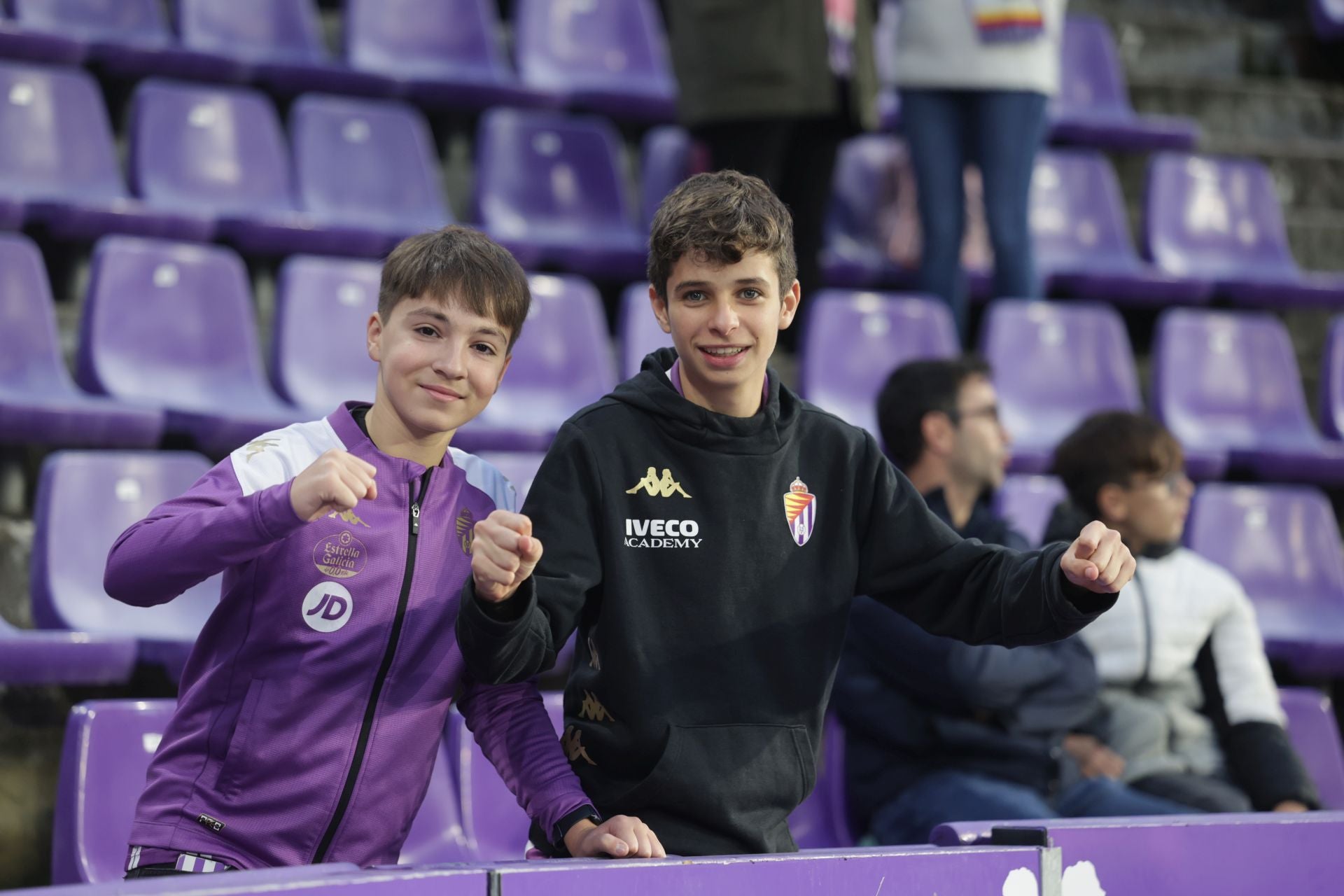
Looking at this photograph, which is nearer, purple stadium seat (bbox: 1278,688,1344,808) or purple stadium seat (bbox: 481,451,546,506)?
purple stadium seat (bbox: 1278,688,1344,808)

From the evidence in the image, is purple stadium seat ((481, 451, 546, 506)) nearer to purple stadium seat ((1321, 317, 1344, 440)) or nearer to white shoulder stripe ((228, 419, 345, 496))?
white shoulder stripe ((228, 419, 345, 496))

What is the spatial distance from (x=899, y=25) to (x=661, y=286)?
3213mm

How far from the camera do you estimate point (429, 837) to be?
282 cm

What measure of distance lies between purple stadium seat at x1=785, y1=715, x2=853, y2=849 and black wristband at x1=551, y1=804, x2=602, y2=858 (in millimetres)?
1241

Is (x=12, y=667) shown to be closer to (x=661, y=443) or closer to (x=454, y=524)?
(x=454, y=524)

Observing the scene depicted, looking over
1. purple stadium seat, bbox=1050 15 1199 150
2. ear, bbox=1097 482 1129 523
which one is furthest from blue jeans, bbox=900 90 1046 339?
ear, bbox=1097 482 1129 523

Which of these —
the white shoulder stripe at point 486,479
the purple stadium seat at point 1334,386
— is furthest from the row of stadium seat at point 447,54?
the white shoulder stripe at point 486,479

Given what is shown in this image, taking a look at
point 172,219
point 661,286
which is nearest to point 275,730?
point 661,286

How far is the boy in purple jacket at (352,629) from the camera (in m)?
2.01

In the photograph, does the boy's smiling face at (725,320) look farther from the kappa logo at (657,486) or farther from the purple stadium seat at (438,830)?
the purple stadium seat at (438,830)

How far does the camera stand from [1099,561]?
1987mm

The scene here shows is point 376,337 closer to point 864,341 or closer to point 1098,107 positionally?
point 864,341

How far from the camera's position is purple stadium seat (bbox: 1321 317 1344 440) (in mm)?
5445

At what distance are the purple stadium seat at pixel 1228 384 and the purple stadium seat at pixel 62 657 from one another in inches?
133
